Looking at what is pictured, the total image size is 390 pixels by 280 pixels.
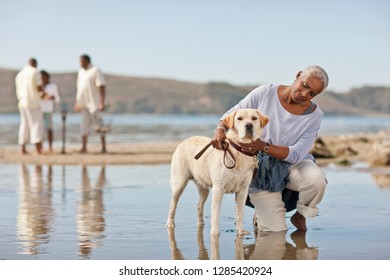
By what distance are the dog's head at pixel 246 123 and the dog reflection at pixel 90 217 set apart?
4.95ft

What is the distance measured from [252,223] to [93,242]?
1.93m

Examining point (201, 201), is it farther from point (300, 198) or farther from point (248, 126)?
point (248, 126)

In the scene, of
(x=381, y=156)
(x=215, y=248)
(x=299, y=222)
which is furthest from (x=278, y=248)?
(x=381, y=156)

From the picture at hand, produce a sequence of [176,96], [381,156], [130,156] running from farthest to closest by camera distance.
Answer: [176,96] < [130,156] < [381,156]

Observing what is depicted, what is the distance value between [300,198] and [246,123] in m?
1.31

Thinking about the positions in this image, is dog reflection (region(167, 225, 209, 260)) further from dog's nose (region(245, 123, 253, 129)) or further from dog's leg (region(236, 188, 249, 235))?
dog's nose (region(245, 123, 253, 129))

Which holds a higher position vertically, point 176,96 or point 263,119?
point 263,119

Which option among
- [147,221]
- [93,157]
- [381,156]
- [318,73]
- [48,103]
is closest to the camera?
[318,73]

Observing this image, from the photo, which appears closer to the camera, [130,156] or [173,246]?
[173,246]

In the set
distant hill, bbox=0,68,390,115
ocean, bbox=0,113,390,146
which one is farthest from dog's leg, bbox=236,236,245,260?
distant hill, bbox=0,68,390,115

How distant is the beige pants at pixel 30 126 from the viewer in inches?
714

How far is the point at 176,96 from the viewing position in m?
116

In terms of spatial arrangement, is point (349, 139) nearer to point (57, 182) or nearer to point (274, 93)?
point (57, 182)

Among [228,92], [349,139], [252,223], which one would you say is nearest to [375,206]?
[252,223]
